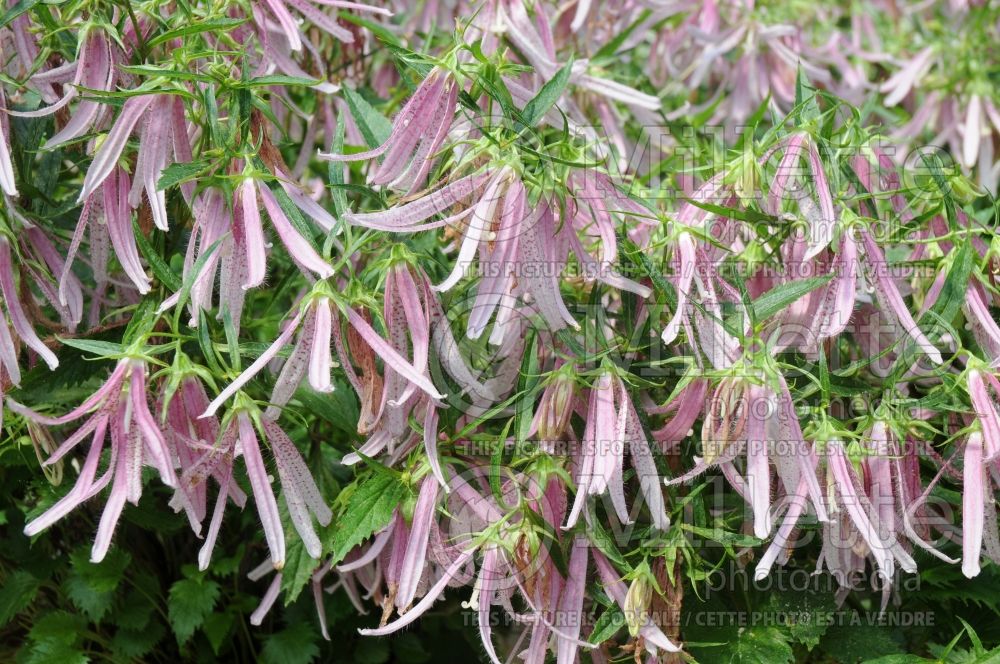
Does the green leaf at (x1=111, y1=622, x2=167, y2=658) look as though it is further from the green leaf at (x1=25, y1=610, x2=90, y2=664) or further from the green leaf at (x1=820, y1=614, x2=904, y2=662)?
the green leaf at (x1=820, y1=614, x2=904, y2=662)

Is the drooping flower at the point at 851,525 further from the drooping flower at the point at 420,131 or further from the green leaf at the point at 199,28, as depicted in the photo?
the green leaf at the point at 199,28

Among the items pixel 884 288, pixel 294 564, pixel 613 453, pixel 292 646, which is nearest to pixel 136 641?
pixel 292 646

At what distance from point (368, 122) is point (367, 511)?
418 mm

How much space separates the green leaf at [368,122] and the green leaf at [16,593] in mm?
731

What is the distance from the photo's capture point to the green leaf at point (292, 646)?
51.3 inches

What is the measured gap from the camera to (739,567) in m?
1.17

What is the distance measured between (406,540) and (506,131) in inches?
16.2

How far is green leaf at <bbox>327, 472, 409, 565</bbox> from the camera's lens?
985 millimetres

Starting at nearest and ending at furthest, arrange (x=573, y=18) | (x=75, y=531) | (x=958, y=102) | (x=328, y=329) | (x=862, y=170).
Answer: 1. (x=328, y=329)
2. (x=862, y=170)
3. (x=75, y=531)
4. (x=573, y=18)
5. (x=958, y=102)

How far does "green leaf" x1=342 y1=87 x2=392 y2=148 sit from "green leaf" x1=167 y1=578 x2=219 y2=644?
0.59 m

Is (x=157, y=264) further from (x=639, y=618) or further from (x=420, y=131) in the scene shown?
(x=639, y=618)

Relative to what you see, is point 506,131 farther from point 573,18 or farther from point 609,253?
point 573,18

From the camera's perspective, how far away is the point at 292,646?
132cm

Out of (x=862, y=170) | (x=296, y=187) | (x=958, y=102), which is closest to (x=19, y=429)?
(x=296, y=187)
